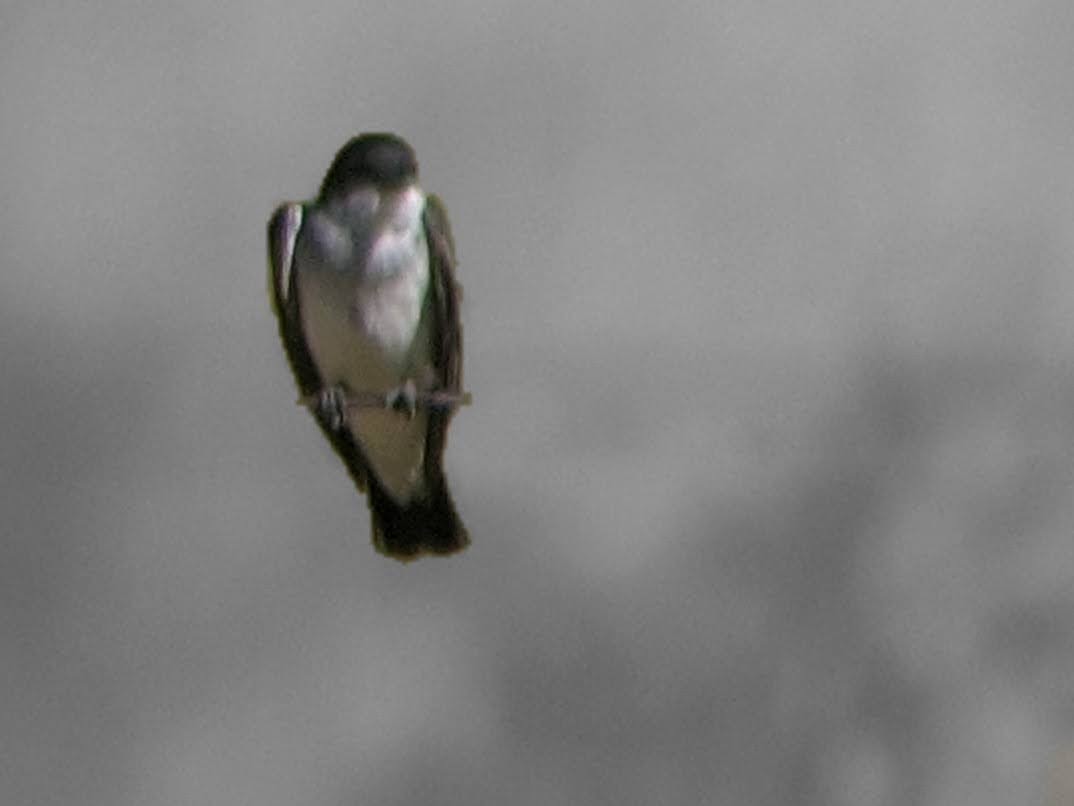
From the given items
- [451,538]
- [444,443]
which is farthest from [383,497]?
[444,443]

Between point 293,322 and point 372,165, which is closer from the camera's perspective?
point 372,165

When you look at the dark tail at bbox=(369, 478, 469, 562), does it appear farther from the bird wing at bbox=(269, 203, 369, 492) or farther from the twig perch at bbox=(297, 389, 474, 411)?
the twig perch at bbox=(297, 389, 474, 411)

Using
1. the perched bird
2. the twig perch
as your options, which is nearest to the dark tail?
the perched bird

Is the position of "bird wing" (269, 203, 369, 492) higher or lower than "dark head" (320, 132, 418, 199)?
lower

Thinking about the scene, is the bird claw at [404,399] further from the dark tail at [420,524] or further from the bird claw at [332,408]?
the dark tail at [420,524]

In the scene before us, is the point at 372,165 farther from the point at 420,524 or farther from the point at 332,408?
the point at 420,524

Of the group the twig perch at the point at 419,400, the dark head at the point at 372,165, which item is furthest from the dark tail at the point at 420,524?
the dark head at the point at 372,165

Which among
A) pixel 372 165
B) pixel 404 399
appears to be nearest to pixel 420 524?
pixel 404 399

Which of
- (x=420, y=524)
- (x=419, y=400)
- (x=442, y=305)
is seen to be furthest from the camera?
(x=442, y=305)
